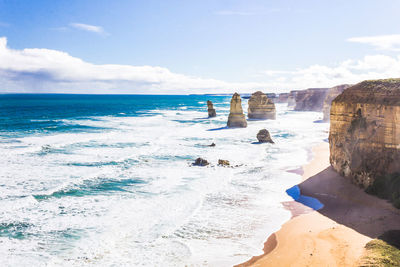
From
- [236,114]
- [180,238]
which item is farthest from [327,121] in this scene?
[180,238]

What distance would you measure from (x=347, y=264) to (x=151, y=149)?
80.5 ft

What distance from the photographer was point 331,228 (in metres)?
13.3

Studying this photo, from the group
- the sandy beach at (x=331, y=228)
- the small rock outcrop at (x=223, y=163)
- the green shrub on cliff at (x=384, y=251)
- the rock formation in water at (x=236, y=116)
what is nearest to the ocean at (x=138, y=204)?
Answer: the small rock outcrop at (x=223, y=163)

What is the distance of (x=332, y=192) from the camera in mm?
17828

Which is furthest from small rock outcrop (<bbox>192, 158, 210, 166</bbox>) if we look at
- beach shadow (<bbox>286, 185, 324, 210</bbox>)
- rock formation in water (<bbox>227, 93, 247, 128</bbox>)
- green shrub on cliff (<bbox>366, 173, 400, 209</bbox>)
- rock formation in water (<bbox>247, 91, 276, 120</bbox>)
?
rock formation in water (<bbox>247, 91, 276, 120</bbox>)

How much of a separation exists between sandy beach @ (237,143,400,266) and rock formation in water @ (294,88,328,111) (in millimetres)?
83699

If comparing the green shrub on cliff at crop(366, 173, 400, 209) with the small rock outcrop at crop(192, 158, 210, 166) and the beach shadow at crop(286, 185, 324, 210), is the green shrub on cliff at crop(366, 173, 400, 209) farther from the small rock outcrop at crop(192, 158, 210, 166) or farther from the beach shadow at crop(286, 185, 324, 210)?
the small rock outcrop at crop(192, 158, 210, 166)

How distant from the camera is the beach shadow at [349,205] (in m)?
13.1

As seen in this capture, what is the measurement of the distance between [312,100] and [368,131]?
282 feet

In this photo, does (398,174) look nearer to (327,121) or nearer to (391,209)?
(391,209)

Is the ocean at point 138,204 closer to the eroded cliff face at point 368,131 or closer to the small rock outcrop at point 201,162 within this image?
the small rock outcrop at point 201,162

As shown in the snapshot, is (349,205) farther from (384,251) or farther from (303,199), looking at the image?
(384,251)

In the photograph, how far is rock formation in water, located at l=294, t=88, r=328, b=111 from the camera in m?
97.6

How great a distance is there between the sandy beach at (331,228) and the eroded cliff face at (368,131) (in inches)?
46.3
